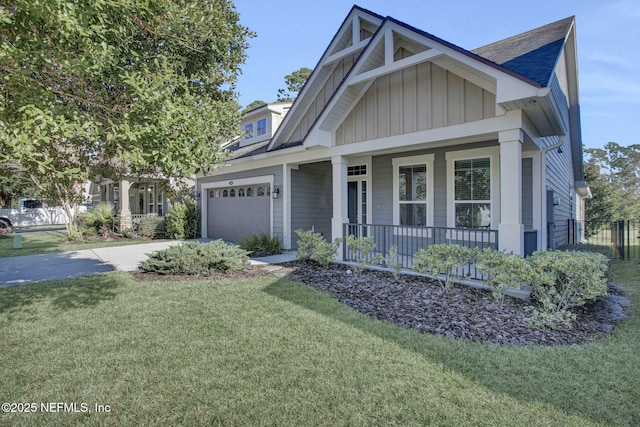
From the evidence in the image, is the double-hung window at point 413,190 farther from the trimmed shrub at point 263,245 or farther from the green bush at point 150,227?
the green bush at point 150,227

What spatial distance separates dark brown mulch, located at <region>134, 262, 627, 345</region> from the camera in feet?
13.4

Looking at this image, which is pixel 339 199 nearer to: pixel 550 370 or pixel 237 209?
pixel 237 209

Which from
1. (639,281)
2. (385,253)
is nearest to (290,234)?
(385,253)

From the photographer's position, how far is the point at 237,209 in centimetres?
1259

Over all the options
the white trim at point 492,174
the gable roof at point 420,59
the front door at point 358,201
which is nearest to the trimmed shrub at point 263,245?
the front door at point 358,201

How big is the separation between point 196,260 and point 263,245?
120 inches

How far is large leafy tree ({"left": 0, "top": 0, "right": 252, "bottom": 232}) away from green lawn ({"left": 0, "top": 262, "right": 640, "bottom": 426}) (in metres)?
1.89

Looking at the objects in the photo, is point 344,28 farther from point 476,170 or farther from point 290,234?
point 290,234

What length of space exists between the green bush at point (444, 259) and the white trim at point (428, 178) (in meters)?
2.79

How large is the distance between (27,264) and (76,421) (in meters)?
8.57

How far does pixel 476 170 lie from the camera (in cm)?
791

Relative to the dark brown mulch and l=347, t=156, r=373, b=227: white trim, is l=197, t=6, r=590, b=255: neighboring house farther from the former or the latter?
the dark brown mulch

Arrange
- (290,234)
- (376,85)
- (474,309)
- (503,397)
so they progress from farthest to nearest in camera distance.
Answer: (290,234)
(376,85)
(474,309)
(503,397)

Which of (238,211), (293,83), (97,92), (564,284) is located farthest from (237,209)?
(293,83)
